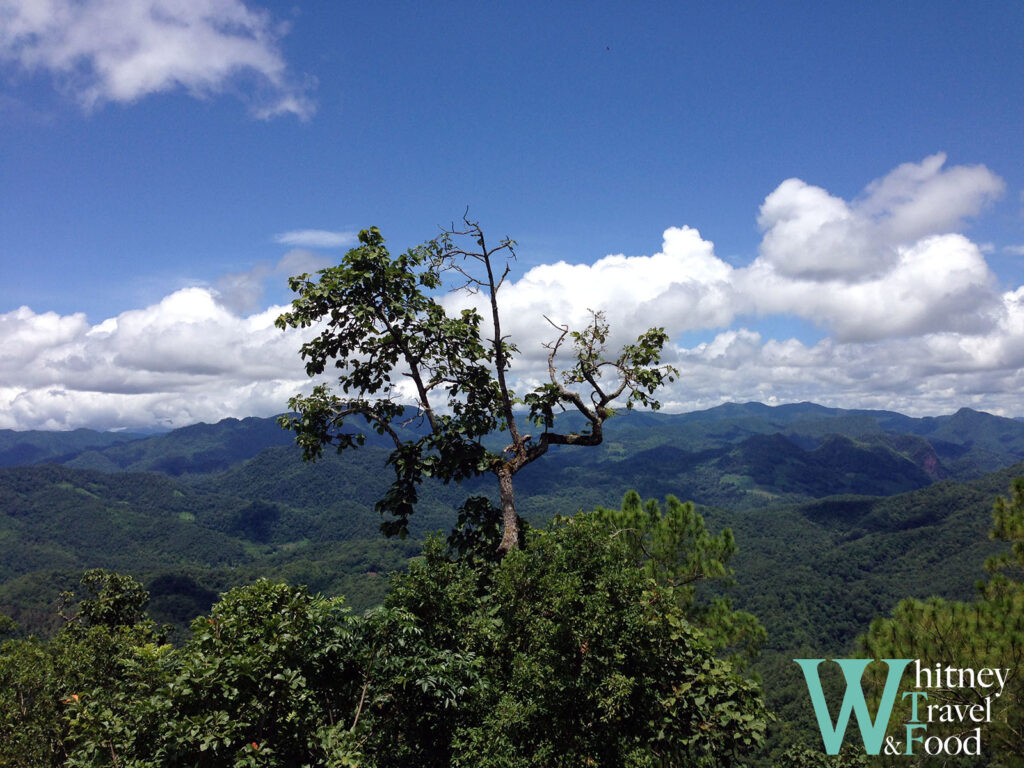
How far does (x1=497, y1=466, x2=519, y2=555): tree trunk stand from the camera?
9820 millimetres

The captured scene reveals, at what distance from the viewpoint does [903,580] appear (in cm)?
19825

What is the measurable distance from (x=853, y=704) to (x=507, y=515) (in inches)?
311

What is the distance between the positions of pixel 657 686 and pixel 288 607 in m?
4.90

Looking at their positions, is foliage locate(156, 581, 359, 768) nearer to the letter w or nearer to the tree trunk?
the tree trunk

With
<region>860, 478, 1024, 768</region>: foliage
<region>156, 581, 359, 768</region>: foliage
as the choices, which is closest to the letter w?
<region>860, 478, 1024, 768</region>: foliage

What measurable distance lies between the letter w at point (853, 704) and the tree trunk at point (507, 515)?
5954mm

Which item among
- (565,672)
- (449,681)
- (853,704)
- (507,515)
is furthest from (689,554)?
(449,681)

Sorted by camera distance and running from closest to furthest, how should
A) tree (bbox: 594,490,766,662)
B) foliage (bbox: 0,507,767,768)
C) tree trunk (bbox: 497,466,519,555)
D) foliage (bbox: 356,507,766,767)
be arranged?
foliage (bbox: 0,507,767,768) < foliage (bbox: 356,507,766,767) < tree trunk (bbox: 497,466,519,555) < tree (bbox: 594,490,766,662)

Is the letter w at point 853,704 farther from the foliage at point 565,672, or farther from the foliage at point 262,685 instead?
the foliage at point 262,685

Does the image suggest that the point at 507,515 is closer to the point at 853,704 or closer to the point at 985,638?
the point at 853,704

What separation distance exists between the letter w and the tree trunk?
595cm

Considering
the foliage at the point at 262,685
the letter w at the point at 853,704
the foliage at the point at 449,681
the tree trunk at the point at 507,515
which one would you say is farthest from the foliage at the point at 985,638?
the foliage at the point at 262,685

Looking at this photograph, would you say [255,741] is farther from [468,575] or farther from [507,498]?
[507,498]

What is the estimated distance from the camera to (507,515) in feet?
33.3
